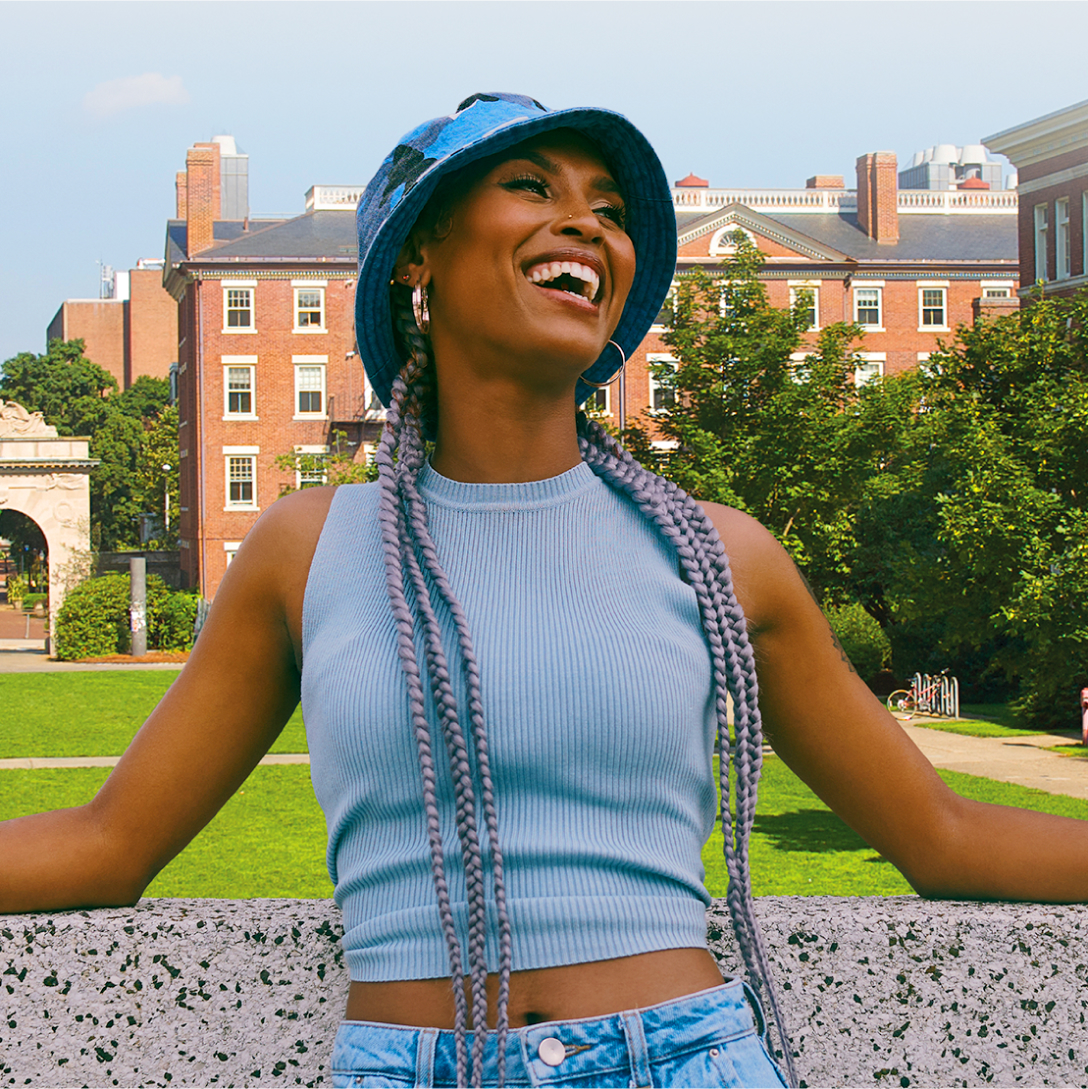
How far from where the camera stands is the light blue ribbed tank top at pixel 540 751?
5.43ft

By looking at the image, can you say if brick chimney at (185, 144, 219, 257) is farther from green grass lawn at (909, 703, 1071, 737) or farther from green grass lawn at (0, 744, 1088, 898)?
green grass lawn at (0, 744, 1088, 898)

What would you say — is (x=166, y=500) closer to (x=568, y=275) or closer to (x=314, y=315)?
(x=314, y=315)

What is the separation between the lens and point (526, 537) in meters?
1.92

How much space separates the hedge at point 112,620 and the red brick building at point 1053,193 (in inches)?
871

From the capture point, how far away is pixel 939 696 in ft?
82.2

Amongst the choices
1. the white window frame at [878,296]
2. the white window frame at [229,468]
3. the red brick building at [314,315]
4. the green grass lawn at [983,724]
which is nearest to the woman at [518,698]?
the green grass lawn at [983,724]

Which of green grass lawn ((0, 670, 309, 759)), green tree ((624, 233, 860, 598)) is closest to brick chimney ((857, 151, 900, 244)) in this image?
green tree ((624, 233, 860, 598))

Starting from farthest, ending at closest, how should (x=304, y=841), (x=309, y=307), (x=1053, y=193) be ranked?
1. (x=309, y=307)
2. (x=1053, y=193)
3. (x=304, y=841)

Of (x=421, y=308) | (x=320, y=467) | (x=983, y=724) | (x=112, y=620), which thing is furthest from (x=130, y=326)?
(x=421, y=308)

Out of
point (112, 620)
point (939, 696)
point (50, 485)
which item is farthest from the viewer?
point (50, 485)

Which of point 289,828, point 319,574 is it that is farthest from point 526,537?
point 289,828

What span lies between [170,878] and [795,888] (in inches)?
195

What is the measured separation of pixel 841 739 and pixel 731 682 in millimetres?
208

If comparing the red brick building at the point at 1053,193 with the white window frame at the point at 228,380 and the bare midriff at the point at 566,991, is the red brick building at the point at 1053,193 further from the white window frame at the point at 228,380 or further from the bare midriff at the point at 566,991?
the bare midriff at the point at 566,991
